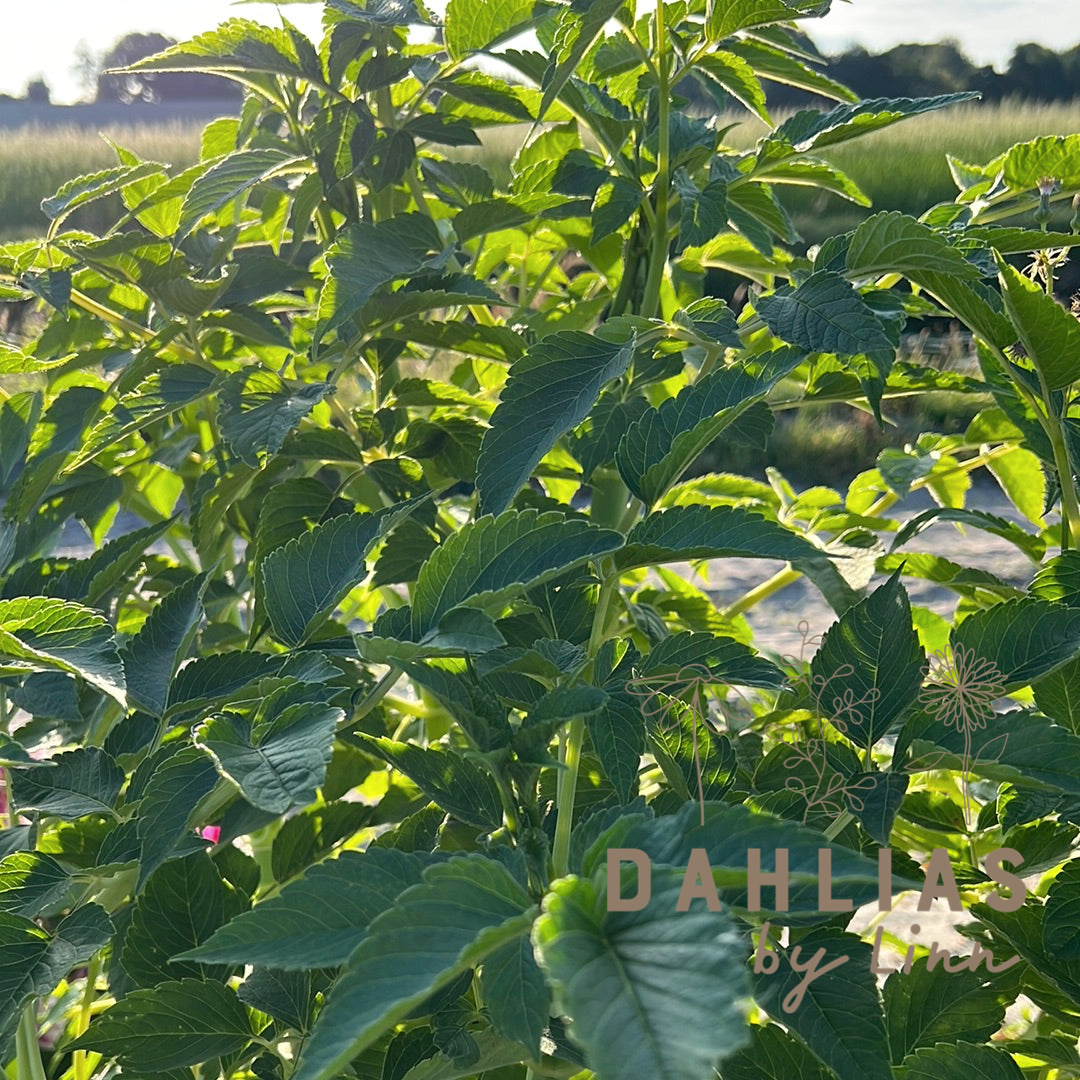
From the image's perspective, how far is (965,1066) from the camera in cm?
30

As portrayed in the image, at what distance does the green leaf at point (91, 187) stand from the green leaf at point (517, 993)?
1.07 feet

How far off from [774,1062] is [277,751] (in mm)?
171

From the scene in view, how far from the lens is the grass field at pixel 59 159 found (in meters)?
6.65

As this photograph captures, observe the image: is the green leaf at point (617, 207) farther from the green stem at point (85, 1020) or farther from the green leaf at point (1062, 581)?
the green stem at point (85, 1020)

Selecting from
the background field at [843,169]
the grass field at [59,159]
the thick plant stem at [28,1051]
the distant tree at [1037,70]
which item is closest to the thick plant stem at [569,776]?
the thick plant stem at [28,1051]

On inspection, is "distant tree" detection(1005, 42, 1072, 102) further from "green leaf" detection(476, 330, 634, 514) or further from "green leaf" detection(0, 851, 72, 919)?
"green leaf" detection(0, 851, 72, 919)

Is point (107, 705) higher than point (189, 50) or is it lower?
lower

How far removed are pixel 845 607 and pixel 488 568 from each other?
0.18 metres

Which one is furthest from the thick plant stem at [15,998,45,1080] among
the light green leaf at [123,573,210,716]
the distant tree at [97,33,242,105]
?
the distant tree at [97,33,242,105]

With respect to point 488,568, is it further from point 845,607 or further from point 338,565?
point 845,607

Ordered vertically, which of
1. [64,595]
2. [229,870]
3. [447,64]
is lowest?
[229,870]

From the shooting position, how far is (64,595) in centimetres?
41

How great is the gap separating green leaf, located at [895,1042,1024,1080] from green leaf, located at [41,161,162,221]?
15.4 inches

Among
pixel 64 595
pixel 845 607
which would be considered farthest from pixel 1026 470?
pixel 64 595
